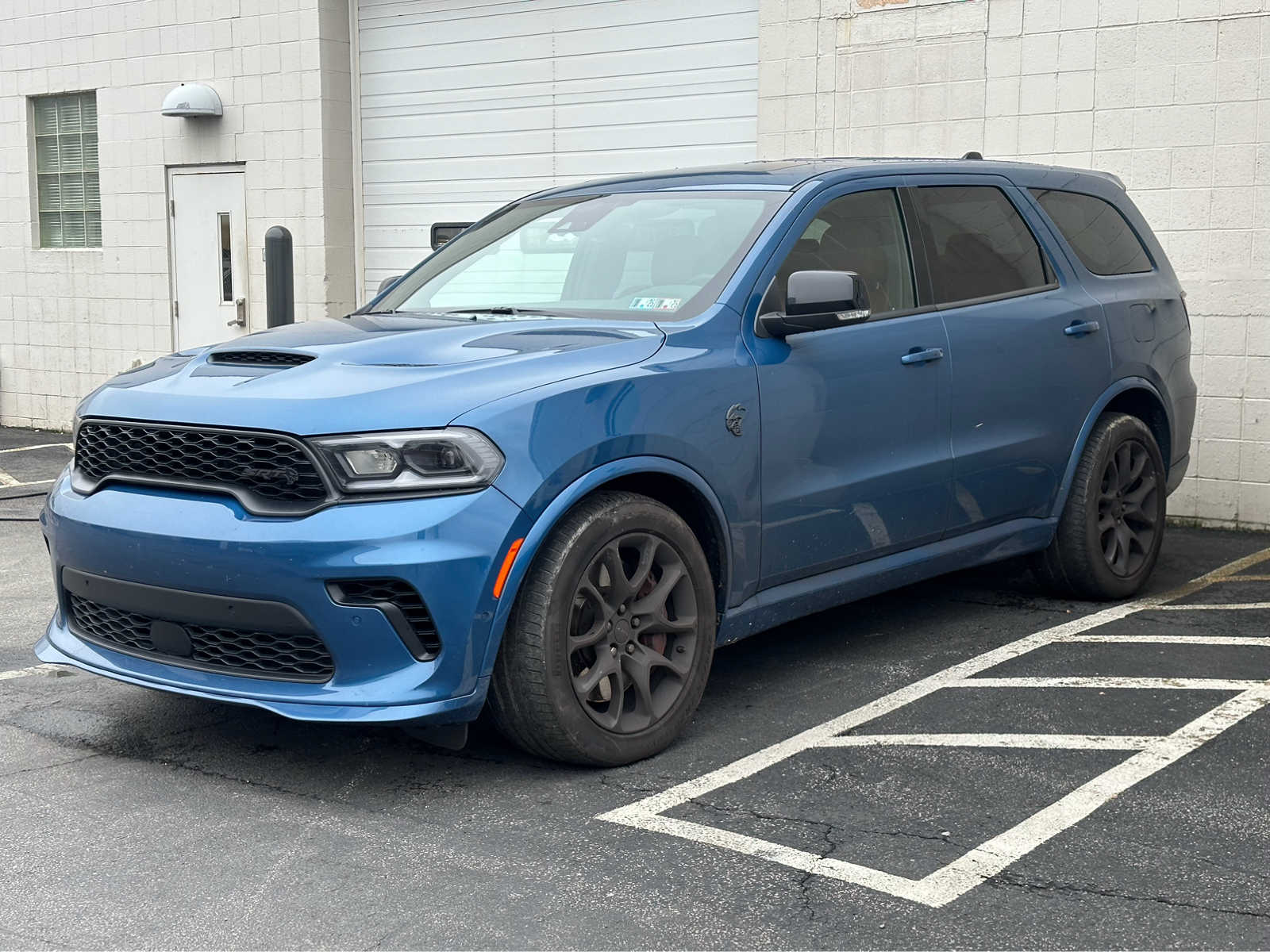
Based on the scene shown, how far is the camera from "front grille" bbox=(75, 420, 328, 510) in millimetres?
3963

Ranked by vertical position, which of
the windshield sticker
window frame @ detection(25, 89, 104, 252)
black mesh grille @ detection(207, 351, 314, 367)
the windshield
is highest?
window frame @ detection(25, 89, 104, 252)

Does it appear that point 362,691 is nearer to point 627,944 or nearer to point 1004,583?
point 627,944

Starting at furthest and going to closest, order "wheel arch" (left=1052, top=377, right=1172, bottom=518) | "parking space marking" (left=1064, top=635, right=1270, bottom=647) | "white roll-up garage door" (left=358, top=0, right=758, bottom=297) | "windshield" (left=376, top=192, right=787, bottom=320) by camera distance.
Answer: "white roll-up garage door" (left=358, top=0, right=758, bottom=297) → "wheel arch" (left=1052, top=377, right=1172, bottom=518) → "parking space marking" (left=1064, top=635, right=1270, bottom=647) → "windshield" (left=376, top=192, right=787, bottom=320)

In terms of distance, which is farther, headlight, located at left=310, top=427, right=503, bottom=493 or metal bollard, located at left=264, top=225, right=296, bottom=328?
metal bollard, located at left=264, top=225, right=296, bottom=328

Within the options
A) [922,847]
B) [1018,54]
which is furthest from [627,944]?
[1018,54]

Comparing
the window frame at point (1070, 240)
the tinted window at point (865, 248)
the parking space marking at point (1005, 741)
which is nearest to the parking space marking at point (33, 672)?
the parking space marking at point (1005, 741)

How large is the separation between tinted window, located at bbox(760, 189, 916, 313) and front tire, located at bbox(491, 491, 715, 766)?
3.57 ft

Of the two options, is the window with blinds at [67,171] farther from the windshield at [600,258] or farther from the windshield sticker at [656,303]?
the windshield sticker at [656,303]

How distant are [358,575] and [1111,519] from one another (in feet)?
11.9

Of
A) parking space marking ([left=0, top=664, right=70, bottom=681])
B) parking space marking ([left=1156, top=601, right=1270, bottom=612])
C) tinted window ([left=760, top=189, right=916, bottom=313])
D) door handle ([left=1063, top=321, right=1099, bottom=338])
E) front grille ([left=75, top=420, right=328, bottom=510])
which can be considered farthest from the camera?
parking space marking ([left=1156, top=601, right=1270, bottom=612])

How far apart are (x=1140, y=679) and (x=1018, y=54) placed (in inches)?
195

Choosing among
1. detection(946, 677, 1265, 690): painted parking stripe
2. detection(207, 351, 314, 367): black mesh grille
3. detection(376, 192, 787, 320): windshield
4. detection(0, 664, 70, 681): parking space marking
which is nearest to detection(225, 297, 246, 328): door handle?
detection(376, 192, 787, 320): windshield

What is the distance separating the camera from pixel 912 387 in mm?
5262

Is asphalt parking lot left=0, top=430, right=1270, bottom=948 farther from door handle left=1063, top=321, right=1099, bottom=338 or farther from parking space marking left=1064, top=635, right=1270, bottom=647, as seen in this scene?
door handle left=1063, top=321, right=1099, bottom=338
